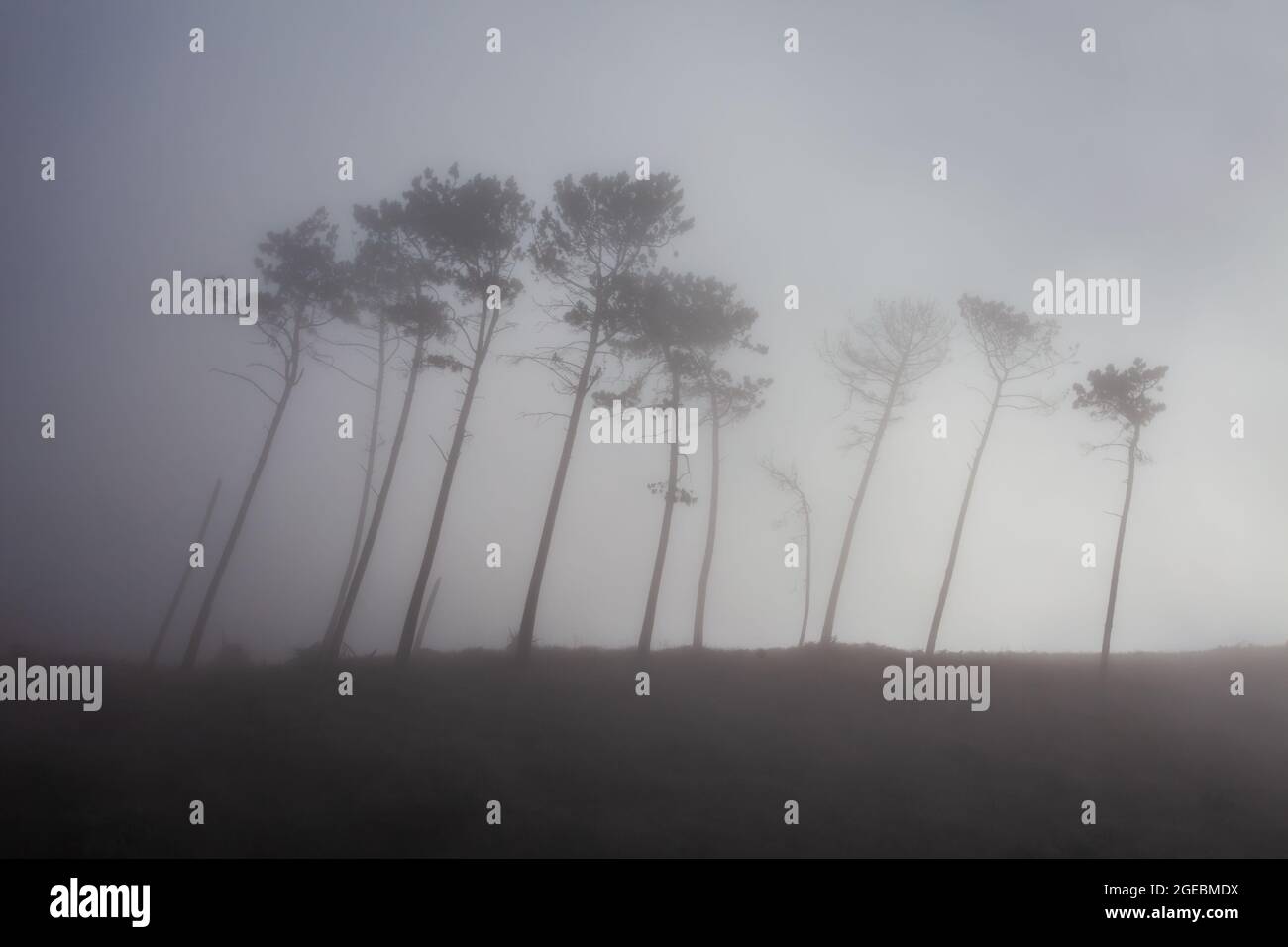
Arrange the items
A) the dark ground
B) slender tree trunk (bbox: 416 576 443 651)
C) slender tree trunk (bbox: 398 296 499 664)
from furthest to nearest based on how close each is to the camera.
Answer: slender tree trunk (bbox: 416 576 443 651) → slender tree trunk (bbox: 398 296 499 664) → the dark ground

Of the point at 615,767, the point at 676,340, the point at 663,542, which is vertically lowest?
the point at 615,767

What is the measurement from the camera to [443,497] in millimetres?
21156

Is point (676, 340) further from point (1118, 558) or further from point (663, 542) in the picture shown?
point (1118, 558)

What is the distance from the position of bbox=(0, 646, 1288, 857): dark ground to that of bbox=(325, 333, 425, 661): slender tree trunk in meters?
1.31

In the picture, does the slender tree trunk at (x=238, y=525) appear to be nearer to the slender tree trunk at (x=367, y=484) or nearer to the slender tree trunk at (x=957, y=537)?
the slender tree trunk at (x=367, y=484)

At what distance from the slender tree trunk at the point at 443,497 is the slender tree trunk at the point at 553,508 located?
2926 millimetres

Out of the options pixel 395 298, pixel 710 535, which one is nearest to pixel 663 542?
pixel 710 535

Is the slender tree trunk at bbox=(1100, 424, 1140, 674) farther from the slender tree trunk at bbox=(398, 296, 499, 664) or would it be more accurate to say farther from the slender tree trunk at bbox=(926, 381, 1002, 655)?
the slender tree trunk at bbox=(398, 296, 499, 664)

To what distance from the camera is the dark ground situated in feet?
38.8

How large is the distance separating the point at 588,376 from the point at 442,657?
402 inches

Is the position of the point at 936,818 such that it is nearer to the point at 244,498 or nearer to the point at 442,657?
the point at 442,657

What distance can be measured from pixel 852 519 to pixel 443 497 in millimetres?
14891

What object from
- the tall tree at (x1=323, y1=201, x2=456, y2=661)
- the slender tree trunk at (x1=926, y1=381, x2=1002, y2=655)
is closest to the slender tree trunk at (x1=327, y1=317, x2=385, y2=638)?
the tall tree at (x1=323, y1=201, x2=456, y2=661)

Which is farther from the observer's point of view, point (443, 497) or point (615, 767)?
point (443, 497)
